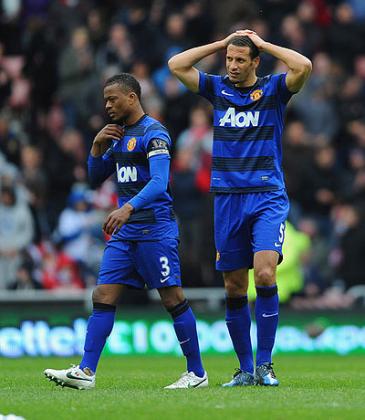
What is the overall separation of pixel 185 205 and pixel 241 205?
8.95 meters

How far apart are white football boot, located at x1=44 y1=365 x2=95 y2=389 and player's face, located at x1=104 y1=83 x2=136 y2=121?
1909 mm

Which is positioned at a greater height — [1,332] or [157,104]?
[157,104]

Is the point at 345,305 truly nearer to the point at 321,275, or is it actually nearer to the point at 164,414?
the point at 321,275

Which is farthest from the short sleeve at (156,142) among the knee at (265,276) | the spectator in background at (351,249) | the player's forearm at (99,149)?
Result: the spectator in background at (351,249)

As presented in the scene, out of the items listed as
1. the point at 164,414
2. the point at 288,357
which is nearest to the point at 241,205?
the point at 164,414

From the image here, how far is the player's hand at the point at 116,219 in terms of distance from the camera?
9.07 m

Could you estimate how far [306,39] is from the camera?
2114 centimetres

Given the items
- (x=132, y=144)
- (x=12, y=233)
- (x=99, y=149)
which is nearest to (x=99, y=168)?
(x=99, y=149)

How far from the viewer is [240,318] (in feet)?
33.2

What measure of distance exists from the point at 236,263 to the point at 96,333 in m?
1.25

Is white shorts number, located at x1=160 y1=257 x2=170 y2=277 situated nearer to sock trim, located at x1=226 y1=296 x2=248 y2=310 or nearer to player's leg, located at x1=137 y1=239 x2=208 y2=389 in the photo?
player's leg, located at x1=137 y1=239 x2=208 y2=389

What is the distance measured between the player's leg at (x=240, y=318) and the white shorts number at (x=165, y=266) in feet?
2.12

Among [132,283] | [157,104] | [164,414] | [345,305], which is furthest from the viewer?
[157,104]

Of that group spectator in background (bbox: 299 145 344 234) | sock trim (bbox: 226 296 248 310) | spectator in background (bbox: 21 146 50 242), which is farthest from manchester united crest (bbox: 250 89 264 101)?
spectator in background (bbox: 21 146 50 242)
